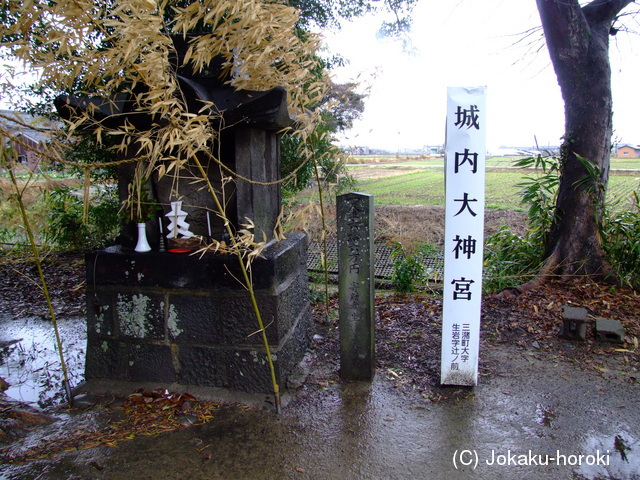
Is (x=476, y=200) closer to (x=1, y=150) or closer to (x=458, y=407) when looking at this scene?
(x=458, y=407)

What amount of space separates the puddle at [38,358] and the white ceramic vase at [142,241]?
125cm

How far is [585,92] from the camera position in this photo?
16.6 feet

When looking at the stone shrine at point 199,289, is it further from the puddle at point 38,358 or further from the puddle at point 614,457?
the puddle at point 614,457

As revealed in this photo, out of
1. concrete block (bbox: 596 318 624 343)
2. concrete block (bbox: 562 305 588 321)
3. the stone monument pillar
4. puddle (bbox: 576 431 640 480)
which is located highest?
the stone monument pillar

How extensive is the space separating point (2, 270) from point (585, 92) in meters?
8.73

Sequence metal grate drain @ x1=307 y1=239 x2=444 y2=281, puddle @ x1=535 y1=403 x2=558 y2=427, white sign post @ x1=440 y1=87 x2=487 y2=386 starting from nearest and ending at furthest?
puddle @ x1=535 y1=403 x2=558 y2=427, white sign post @ x1=440 y1=87 x2=487 y2=386, metal grate drain @ x1=307 y1=239 x2=444 y2=281

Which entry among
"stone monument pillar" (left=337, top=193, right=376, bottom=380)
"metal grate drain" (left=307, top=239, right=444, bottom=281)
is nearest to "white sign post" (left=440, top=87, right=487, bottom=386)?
"stone monument pillar" (left=337, top=193, right=376, bottom=380)

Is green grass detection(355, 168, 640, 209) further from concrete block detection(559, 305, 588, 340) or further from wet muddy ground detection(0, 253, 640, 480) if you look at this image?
wet muddy ground detection(0, 253, 640, 480)

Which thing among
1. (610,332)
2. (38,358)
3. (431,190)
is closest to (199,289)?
(38,358)

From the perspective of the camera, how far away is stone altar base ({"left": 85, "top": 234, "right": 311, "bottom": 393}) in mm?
3090

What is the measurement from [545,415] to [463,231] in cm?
133

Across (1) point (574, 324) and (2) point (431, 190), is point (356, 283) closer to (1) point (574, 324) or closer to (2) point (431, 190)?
(1) point (574, 324)

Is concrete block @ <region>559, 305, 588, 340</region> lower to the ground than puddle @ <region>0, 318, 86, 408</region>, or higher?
higher

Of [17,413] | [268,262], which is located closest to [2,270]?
[17,413]
